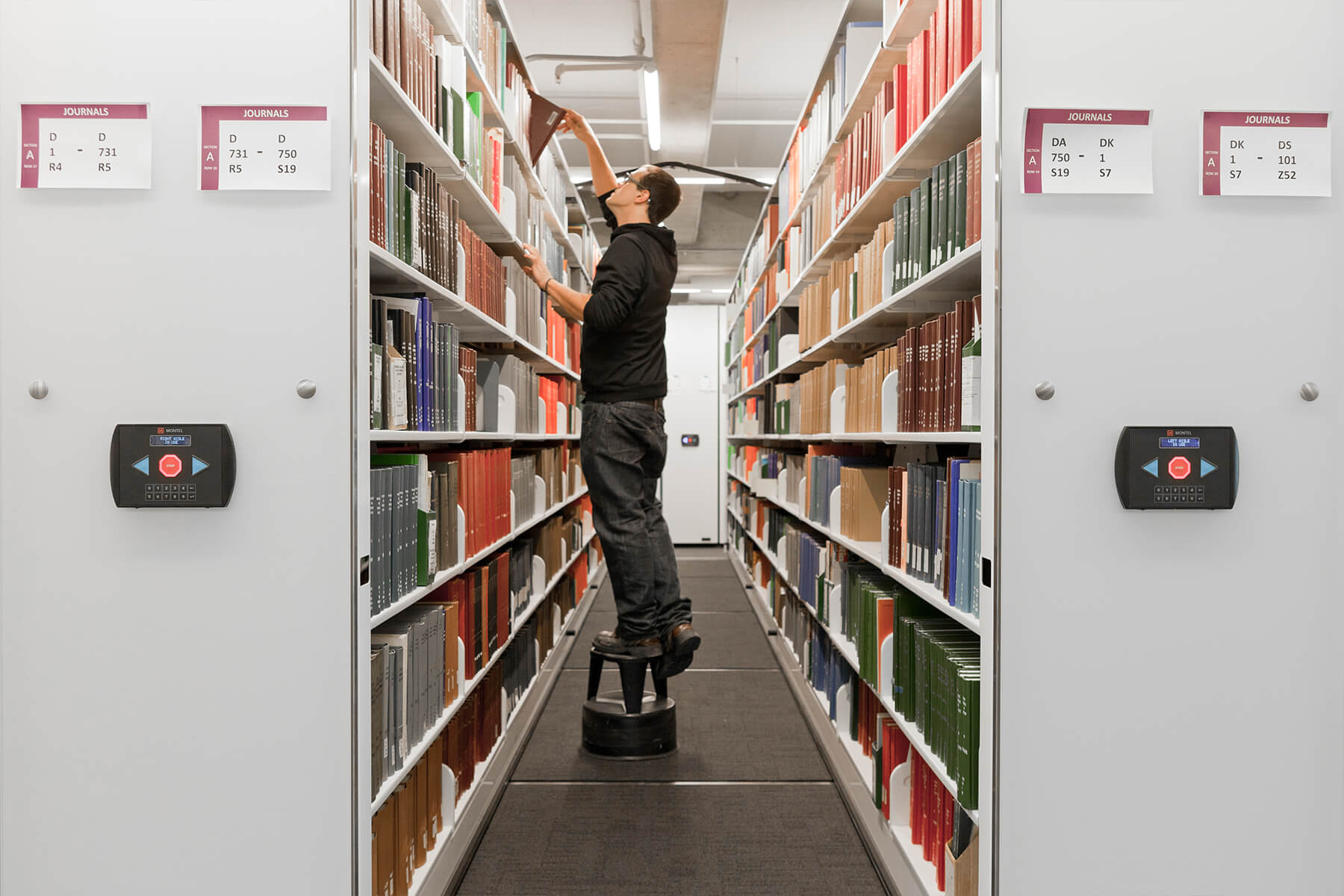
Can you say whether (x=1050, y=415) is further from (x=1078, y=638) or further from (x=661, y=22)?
(x=661, y=22)

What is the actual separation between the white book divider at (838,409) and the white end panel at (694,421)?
5.65m

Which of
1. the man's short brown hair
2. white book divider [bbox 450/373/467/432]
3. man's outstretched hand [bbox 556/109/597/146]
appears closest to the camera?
white book divider [bbox 450/373/467/432]

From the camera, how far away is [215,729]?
1.37 m

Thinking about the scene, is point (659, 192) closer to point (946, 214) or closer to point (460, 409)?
point (460, 409)

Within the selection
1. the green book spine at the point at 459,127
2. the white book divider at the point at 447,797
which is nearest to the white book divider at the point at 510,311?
the green book spine at the point at 459,127

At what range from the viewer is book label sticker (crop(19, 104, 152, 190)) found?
1.34 metres

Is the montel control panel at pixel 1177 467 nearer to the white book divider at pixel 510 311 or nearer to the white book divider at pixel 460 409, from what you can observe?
the white book divider at pixel 460 409

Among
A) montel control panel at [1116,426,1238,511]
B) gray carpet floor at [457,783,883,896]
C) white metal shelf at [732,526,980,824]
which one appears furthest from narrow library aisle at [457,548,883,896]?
montel control panel at [1116,426,1238,511]

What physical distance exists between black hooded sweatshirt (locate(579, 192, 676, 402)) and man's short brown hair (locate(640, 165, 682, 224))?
0.08m

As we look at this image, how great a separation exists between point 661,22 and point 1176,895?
12.4 ft

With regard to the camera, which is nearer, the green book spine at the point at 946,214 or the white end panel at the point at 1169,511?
the white end panel at the point at 1169,511

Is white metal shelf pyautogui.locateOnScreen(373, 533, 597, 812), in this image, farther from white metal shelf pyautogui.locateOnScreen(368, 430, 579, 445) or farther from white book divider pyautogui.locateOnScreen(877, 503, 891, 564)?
white book divider pyautogui.locateOnScreen(877, 503, 891, 564)

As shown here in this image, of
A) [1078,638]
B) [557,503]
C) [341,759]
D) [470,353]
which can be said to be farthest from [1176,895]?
[557,503]

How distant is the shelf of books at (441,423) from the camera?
1561 mm
